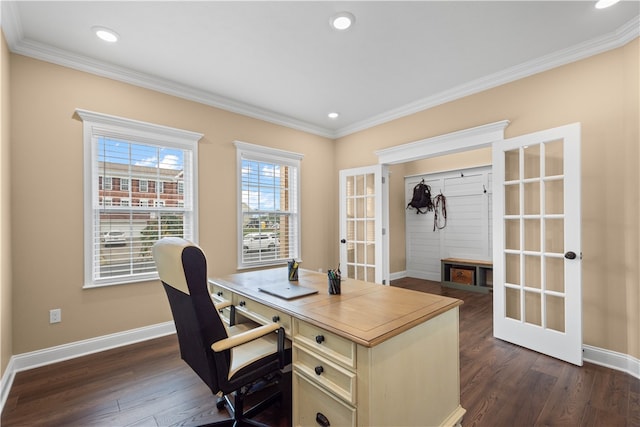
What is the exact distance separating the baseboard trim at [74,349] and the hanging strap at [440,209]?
5.00 metres

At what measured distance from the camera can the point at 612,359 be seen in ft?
7.86

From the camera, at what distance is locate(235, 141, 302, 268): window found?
3.88 metres

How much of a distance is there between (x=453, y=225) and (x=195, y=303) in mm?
5426

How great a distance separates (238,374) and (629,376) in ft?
9.97

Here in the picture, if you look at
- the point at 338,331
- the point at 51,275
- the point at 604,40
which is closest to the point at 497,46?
the point at 604,40

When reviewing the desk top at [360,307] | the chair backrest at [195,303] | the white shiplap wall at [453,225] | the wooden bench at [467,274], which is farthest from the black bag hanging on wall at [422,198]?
the chair backrest at [195,303]

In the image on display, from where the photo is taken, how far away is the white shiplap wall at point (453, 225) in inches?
207

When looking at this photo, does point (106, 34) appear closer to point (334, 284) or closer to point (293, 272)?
point (293, 272)

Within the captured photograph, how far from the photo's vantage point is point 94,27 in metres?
2.29

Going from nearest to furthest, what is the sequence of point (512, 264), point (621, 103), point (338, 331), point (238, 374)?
point (338, 331) → point (238, 374) → point (621, 103) → point (512, 264)

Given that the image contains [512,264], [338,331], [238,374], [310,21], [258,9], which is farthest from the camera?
[512,264]

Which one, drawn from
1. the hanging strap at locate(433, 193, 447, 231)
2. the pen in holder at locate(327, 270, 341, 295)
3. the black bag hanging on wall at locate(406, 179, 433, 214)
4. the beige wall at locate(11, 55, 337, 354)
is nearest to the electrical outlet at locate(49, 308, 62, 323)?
the beige wall at locate(11, 55, 337, 354)

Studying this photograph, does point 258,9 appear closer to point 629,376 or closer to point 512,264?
point 512,264

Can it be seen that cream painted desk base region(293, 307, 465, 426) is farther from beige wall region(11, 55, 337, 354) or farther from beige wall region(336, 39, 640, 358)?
beige wall region(11, 55, 337, 354)
